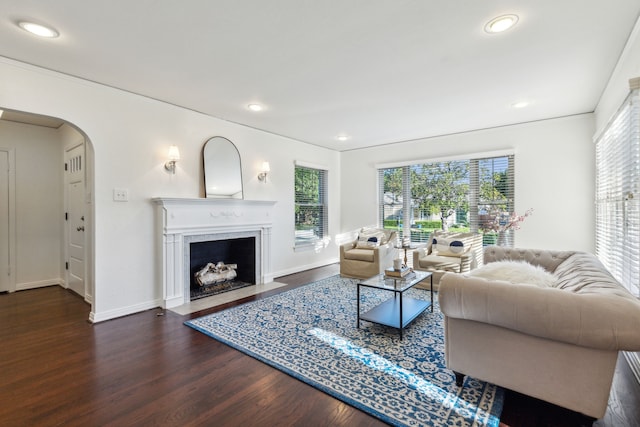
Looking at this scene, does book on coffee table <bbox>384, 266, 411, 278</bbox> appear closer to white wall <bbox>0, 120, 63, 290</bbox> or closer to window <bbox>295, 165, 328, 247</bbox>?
window <bbox>295, 165, 328, 247</bbox>

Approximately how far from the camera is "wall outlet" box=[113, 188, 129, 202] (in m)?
3.29

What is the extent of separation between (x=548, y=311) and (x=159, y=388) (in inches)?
93.2

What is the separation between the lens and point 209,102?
3.68 metres

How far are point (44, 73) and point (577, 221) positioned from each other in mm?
6534

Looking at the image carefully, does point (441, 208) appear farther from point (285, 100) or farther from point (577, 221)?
point (285, 100)

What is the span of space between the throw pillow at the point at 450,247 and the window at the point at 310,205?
240 centimetres

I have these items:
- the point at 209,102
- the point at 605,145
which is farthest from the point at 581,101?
the point at 209,102

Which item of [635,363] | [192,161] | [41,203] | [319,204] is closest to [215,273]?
[192,161]

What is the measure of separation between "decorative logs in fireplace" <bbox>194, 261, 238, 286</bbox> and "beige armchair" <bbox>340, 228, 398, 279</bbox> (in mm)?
1776

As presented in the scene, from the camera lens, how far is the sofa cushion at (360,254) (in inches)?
187

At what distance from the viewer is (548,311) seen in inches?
60.5

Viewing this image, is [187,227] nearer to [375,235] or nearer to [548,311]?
[375,235]

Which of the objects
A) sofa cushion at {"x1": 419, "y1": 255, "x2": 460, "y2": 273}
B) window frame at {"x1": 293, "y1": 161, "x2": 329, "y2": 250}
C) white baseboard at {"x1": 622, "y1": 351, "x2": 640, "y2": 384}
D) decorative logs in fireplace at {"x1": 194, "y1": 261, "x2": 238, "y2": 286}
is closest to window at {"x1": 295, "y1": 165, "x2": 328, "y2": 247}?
window frame at {"x1": 293, "y1": 161, "x2": 329, "y2": 250}

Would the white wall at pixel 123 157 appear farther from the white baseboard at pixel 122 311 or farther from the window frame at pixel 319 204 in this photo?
the window frame at pixel 319 204
